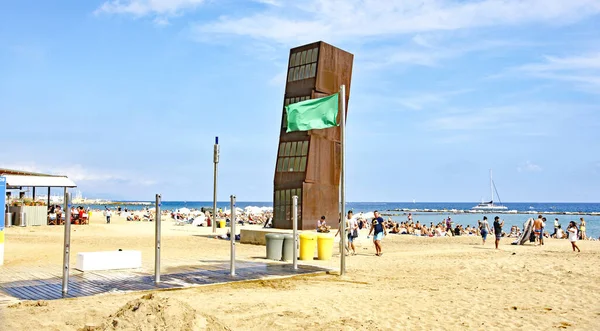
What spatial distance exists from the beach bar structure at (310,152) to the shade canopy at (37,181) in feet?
53.3

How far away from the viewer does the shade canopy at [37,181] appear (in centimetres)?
3271

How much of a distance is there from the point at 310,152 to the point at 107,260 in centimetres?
1349

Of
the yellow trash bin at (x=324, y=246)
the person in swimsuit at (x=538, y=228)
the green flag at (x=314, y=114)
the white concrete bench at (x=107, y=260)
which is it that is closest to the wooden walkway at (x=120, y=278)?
the white concrete bench at (x=107, y=260)

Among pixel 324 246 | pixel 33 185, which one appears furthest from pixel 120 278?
pixel 33 185

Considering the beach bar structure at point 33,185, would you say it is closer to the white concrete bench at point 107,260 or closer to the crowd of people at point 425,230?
the crowd of people at point 425,230

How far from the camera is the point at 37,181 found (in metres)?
34.1

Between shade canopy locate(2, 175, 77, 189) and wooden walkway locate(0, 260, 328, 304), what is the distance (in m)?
20.7

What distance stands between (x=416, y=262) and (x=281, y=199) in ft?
33.9

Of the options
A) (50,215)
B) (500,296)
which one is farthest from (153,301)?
(50,215)

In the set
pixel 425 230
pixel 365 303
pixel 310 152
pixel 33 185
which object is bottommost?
pixel 425 230

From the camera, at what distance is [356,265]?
16.7 meters

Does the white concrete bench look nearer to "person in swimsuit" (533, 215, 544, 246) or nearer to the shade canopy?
"person in swimsuit" (533, 215, 544, 246)

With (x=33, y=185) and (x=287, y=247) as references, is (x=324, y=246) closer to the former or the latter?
(x=287, y=247)

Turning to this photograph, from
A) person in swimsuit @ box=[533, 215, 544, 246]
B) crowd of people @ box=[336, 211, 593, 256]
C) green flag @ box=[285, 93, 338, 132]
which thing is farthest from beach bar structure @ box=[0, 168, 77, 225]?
person in swimsuit @ box=[533, 215, 544, 246]
